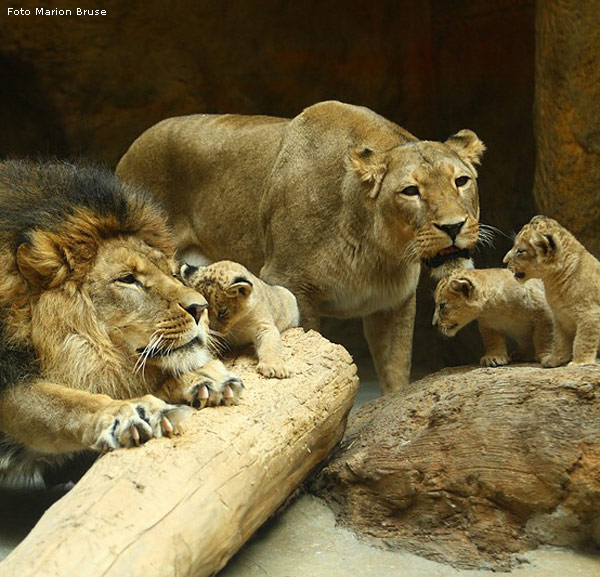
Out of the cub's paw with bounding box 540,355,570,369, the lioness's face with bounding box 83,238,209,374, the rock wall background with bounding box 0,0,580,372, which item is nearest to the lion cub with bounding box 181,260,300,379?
the lioness's face with bounding box 83,238,209,374

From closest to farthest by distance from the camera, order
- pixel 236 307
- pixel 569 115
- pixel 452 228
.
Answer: pixel 236 307 < pixel 452 228 < pixel 569 115

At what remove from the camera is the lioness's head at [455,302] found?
5.35 metres

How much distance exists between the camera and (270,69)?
8.62 meters

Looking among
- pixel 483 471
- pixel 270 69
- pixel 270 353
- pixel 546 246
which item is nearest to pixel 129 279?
pixel 270 353

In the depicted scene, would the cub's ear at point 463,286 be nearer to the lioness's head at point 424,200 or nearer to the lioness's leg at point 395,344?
the lioness's head at point 424,200

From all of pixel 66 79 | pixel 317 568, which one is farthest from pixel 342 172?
pixel 66 79

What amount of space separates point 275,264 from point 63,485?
2046 millimetres

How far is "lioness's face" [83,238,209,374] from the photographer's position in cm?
393

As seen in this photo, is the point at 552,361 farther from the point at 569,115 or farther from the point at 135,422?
the point at 135,422

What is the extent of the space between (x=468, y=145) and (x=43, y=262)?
118 inches

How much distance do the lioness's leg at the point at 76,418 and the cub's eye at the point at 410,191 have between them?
2.29 metres

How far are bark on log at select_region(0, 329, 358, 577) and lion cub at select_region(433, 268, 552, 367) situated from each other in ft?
4.05

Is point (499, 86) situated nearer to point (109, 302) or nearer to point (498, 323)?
point (498, 323)

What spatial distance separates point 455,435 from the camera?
424 centimetres
